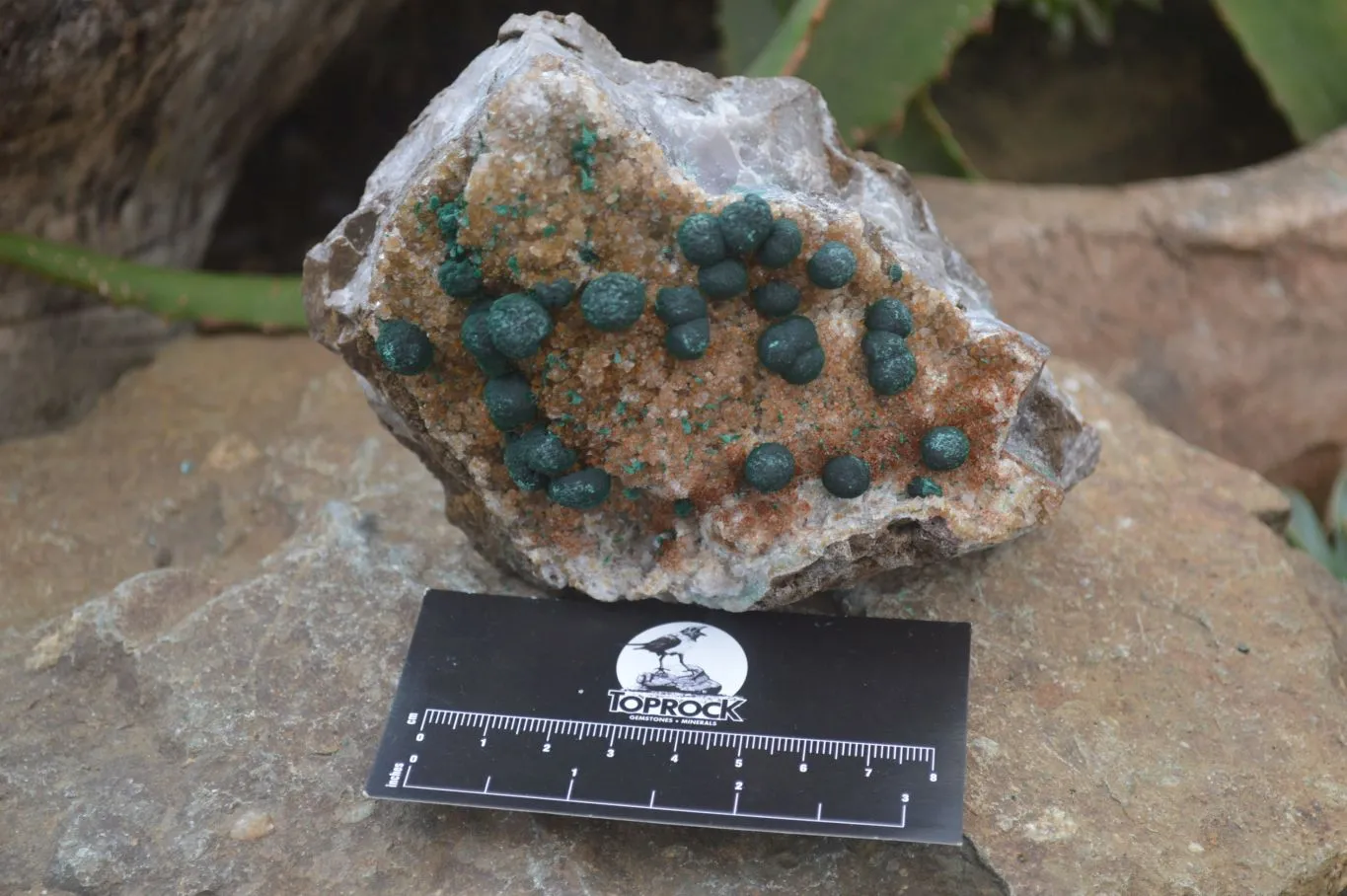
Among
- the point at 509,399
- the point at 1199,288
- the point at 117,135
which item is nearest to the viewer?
the point at 509,399

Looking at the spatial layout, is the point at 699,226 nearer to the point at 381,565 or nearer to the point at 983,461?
the point at 983,461

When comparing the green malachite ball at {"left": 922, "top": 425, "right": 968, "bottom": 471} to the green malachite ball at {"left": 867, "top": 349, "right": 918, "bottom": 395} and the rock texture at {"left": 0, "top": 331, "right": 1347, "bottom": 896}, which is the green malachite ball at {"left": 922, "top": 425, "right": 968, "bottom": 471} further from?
the rock texture at {"left": 0, "top": 331, "right": 1347, "bottom": 896}

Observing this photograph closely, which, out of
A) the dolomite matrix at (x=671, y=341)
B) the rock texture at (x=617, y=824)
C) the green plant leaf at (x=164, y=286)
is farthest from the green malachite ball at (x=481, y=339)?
the green plant leaf at (x=164, y=286)

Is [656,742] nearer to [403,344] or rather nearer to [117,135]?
[403,344]

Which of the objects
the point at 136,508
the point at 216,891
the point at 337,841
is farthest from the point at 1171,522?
the point at 136,508

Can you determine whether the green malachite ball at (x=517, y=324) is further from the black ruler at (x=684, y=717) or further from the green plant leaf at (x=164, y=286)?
the green plant leaf at (x=164, y=286)

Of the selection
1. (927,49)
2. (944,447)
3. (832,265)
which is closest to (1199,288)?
(927,49)
